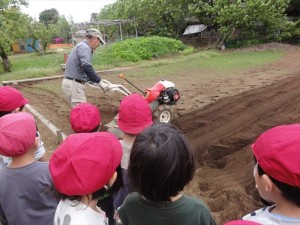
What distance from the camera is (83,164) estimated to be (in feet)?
5.19

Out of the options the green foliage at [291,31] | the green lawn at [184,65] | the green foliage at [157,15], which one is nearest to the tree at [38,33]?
the green foliage at [157,15]

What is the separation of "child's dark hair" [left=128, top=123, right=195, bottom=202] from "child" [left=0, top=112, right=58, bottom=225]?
755mm

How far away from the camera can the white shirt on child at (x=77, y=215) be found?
1.57 metres

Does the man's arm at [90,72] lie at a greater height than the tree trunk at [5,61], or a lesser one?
greater

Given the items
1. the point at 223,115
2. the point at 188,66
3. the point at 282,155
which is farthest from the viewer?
the point at 188,66

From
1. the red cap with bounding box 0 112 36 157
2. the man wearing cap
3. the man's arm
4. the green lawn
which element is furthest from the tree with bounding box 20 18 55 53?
the red cap with bounding box 0 112 36 157

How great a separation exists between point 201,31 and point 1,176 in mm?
24127

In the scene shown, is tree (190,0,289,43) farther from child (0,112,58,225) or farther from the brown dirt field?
child (0,112,58,225)

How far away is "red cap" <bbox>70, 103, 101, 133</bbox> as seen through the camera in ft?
9.45

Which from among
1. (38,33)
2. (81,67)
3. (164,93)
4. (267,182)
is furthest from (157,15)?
(267,182)

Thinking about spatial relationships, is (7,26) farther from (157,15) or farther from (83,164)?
(83,164)

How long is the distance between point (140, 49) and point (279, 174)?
17.0 metres

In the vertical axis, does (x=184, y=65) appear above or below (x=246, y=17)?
below

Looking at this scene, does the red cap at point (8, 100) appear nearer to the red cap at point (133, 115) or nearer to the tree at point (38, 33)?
the red cap at point (133, 115)
